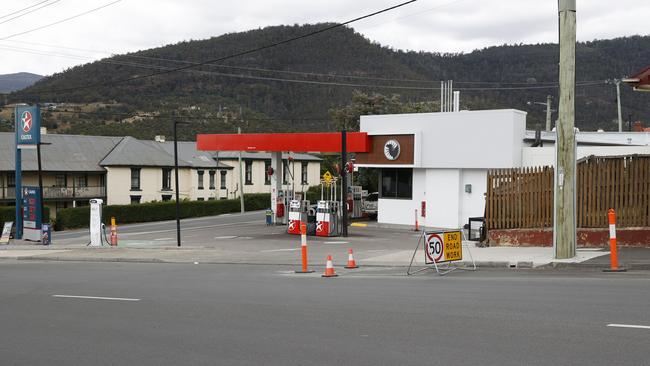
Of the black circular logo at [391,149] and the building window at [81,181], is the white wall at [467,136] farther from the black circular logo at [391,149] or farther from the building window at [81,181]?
the building window at [81,181]

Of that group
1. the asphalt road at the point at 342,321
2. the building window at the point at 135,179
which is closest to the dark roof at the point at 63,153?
the building window at the point at 135,179

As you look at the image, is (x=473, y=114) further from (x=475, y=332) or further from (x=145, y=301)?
(x=475, y=332)

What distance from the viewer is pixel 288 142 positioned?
3547cm

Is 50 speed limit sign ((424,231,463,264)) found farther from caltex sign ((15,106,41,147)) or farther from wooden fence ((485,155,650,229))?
caltex sign ((15,106,41,147))

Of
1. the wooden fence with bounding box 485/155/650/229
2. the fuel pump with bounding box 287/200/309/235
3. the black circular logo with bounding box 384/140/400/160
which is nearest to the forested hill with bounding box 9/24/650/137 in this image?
the black circular logo with bounding box 384/140/400/160

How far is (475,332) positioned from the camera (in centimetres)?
904

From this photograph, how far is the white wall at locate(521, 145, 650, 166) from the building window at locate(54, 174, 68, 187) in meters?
47.0

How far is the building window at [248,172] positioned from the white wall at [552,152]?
50531 mm

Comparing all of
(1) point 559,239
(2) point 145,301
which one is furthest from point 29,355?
(1) point 559,239

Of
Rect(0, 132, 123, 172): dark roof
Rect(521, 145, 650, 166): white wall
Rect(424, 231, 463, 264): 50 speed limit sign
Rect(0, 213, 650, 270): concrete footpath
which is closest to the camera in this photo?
Rect(424, 231, 463, 264): 50 speed limit sign

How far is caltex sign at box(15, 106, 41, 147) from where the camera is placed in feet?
114

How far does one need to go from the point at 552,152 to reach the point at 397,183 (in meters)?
7.97

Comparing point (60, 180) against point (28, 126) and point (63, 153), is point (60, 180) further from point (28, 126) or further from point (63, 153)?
point (28, 126)

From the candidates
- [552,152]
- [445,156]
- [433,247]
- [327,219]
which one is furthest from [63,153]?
[433,247]
